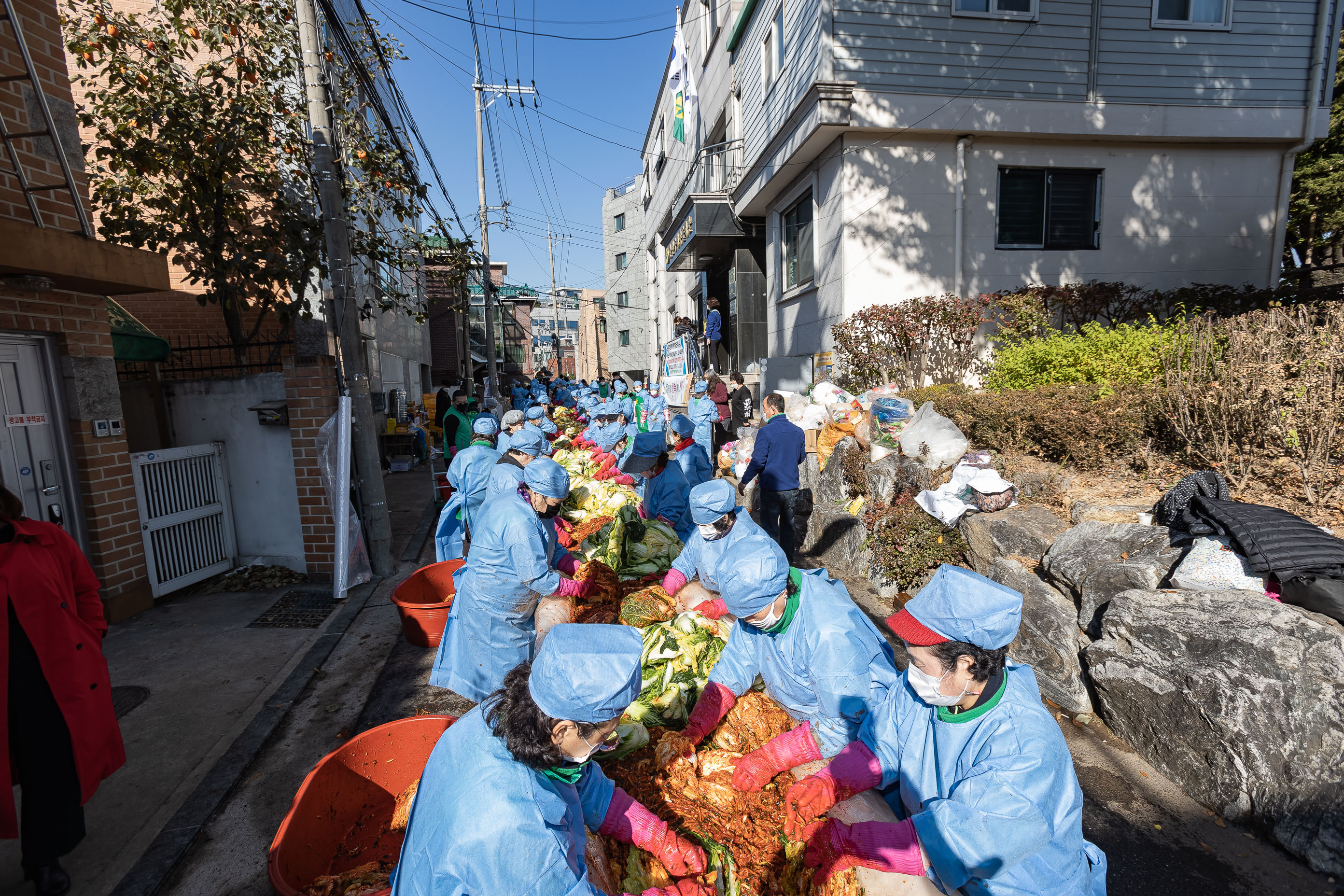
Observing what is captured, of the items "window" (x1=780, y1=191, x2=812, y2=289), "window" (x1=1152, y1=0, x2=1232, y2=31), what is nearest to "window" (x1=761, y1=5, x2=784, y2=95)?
"window" (x1=780, y1=191, x2=812, y2=289)

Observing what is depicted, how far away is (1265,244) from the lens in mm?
10641

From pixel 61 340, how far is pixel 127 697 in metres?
3.06

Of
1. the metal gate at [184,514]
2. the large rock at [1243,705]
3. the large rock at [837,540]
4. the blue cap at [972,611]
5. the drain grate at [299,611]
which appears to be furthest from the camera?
the large rock at [837,540]

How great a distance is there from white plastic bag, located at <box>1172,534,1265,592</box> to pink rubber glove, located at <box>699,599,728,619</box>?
270 centimetres

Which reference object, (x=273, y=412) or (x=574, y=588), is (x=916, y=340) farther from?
(x=273, y=412)

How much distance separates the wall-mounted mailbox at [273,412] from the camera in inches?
247

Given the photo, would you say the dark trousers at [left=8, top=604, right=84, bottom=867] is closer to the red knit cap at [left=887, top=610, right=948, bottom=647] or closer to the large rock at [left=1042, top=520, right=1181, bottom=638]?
the red knit cap at [left=887, top=610, right=948, bottom=647]

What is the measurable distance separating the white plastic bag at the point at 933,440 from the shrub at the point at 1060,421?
1.05 ft

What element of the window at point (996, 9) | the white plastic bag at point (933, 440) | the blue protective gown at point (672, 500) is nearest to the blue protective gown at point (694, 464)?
the blue protective gown at point (672, 500)

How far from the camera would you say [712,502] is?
3.79 metres

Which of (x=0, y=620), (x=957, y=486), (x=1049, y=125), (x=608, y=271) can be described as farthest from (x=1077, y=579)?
(x=608, y=271)

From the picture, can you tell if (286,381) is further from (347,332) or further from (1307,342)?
(1307,342)

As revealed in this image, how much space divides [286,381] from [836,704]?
6236 mm

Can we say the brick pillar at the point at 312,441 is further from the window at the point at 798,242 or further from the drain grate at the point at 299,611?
the window at the point at 798,242
